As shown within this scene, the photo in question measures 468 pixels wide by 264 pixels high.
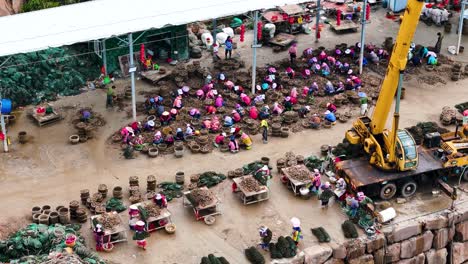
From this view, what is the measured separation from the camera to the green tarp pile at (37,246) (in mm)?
27172

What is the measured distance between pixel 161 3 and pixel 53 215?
13.6 m

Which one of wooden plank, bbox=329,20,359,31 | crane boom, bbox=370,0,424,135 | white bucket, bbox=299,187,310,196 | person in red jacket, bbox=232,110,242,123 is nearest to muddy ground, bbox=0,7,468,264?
white bucket, bbox=299,187,310,196

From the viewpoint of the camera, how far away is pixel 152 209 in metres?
29.5

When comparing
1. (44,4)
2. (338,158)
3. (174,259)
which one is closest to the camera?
(174,259)

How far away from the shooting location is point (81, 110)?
37.2 m

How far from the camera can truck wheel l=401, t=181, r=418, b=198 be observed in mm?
31425

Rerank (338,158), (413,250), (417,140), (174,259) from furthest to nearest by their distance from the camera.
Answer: (417,140) < (338,158) < (413,250) < (174,259)

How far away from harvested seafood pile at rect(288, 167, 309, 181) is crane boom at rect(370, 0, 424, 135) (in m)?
3.39

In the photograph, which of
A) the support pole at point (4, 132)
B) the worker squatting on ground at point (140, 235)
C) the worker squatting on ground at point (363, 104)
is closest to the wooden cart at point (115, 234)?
the worker squatting on ground at point (140, 235)

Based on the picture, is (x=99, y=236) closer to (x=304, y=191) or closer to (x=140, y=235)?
(x=140, y=235)

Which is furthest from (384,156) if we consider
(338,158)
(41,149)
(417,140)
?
(41,149)

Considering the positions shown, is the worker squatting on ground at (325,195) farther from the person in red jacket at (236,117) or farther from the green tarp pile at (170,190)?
the person in red jacket at (236,117)

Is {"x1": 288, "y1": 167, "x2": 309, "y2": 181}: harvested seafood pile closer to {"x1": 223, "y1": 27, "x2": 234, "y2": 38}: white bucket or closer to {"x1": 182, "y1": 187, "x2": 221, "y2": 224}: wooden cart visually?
{"x1": 182, "y1": 187, "x2": 221, "y2": 224}: wooden cart

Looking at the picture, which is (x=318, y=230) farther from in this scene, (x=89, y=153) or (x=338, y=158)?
(x=89, y=153)
